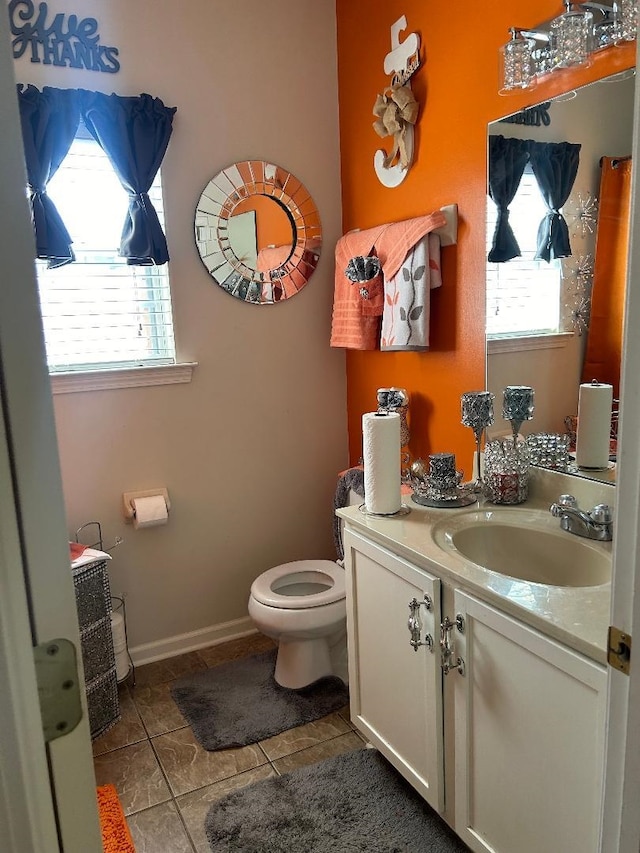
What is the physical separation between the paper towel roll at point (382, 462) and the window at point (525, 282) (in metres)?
0.50

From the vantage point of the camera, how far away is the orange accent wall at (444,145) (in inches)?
74.8

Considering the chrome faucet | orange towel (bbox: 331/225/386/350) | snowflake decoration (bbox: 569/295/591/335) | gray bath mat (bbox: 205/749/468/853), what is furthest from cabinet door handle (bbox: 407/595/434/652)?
orange towel (bbox: 331/225/386/350)

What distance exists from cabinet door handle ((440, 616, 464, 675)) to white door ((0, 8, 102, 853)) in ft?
3.54

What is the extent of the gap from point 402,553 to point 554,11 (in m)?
1.50

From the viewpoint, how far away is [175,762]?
6.82 ft

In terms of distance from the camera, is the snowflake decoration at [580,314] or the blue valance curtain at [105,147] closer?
the snowflake decoration at [580,314]

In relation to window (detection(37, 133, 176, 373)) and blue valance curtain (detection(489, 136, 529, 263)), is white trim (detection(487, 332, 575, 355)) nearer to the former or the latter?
blue valance curtain (detection(489, 136, 529, 263))

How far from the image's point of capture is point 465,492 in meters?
1.94

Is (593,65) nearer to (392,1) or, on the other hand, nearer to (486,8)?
(486,8)

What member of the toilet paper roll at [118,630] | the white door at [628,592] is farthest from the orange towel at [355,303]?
the white door at [628,592]

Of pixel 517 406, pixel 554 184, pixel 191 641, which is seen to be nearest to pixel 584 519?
pixel 517 406

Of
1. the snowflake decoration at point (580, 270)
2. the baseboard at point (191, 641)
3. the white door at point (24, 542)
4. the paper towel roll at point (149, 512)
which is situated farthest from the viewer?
the baseboard at point (191, 641)

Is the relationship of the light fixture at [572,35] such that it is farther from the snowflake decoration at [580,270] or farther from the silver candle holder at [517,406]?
the silver candle holder at [517,406]

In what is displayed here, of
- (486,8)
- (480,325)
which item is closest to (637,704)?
(480,325)
